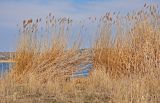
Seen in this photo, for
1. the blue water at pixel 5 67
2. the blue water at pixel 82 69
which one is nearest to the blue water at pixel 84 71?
the blue water at pixel 82 69

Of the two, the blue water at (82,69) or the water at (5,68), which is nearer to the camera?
the water at (5,68)

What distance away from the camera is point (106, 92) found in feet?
24.9

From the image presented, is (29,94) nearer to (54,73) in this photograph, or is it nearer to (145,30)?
(54,73)

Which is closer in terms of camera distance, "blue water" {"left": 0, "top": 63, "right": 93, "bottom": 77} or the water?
the water

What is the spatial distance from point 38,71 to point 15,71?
54 cm

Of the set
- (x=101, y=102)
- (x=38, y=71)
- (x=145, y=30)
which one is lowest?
(x=101, y=102)

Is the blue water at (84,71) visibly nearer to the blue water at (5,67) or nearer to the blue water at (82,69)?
the blue water at (82,69)

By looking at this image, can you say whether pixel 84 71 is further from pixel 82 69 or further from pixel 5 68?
pixel 5 68

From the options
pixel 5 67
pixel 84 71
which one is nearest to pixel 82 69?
pixel 84 71

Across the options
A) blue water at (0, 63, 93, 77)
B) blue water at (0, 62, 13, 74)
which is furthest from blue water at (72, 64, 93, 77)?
blue water at (0, 62, 13, 74)

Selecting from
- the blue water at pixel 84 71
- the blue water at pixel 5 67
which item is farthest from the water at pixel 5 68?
the blue water at pixel 84 71

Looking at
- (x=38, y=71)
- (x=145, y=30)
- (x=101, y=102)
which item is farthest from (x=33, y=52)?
(x=101, y=102)

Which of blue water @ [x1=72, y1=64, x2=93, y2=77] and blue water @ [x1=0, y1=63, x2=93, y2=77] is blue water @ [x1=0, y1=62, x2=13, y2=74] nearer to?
blue water @ [x1=0, y1=63, x2=93, y2=77]

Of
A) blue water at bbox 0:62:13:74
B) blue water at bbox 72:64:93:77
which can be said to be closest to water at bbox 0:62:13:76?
blue water at bbox 0:62:13:74
